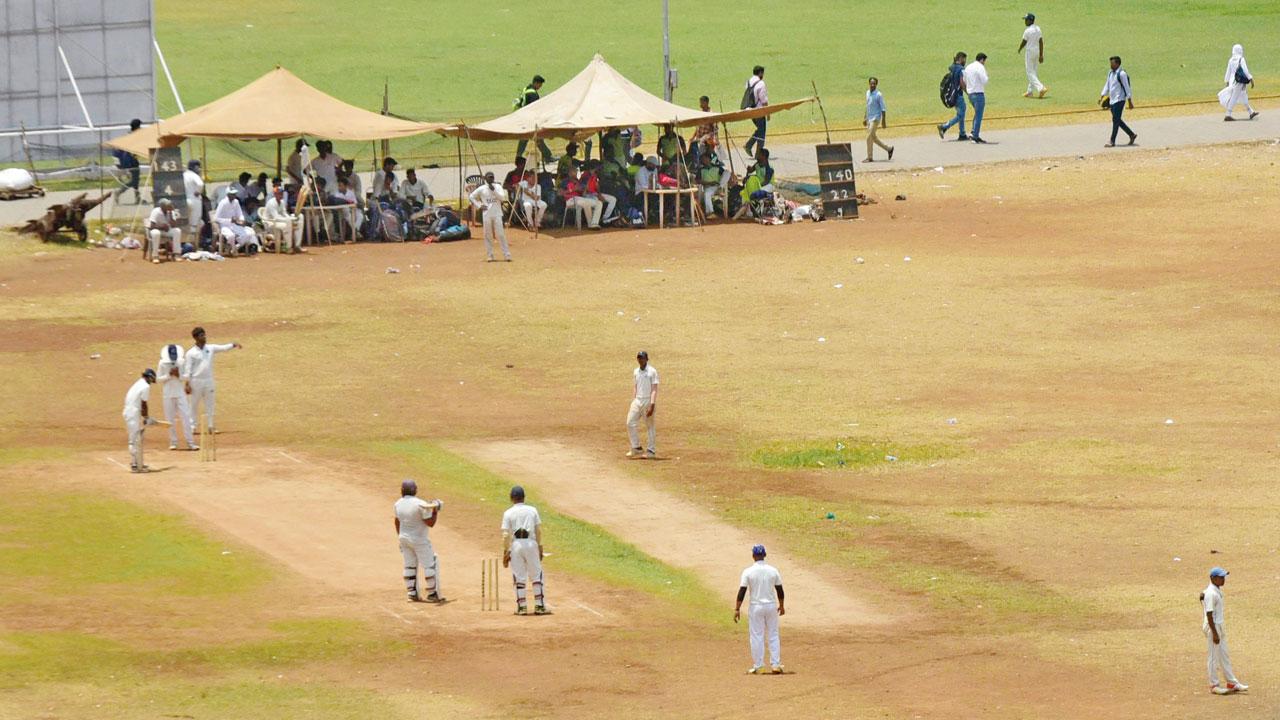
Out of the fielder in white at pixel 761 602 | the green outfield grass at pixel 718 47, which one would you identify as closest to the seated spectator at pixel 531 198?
the green outfield grass at pixel 718 47

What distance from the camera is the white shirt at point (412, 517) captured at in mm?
19672

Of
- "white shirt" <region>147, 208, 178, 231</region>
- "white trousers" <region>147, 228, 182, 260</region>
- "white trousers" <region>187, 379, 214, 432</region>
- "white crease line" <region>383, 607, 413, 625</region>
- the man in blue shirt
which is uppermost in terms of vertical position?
the man in blue shirt

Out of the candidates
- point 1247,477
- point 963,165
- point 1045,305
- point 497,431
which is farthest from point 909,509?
point 963,165

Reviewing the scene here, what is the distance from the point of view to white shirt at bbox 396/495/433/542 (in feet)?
64.5

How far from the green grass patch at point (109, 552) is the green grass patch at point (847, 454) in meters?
7.62

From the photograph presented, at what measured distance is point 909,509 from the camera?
23.7 metres

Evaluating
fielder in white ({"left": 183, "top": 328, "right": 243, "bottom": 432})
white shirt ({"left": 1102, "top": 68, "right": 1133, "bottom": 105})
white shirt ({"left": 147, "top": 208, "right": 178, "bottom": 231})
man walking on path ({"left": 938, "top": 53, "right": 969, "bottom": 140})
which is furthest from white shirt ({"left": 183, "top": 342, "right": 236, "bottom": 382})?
white shirt ({"left": 1102, "top": 68, "right": 1133, "bottom": 105})

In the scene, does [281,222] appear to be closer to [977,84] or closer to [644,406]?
[644,406]

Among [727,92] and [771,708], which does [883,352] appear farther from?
[727,92]

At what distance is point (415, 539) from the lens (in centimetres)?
1975

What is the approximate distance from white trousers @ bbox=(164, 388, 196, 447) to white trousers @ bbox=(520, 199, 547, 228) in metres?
16.4

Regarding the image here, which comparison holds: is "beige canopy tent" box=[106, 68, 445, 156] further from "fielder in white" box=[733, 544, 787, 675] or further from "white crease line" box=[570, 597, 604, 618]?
"fielder in white" box=[733, 544, 787, 675]

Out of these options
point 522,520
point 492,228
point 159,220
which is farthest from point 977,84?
point 522,520

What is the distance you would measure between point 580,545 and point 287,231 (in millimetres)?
18713
